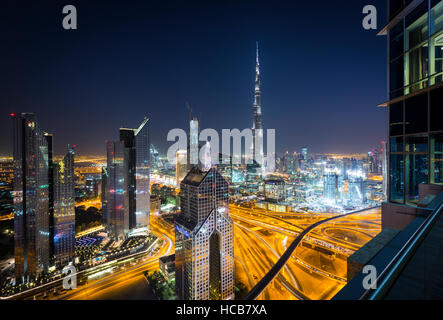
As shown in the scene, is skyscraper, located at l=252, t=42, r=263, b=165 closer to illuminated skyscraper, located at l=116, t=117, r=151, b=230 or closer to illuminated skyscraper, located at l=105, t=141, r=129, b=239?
illuminated skyscraper, located at l=116, t=117, r=151, b=230

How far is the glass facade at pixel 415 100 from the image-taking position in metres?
3.13

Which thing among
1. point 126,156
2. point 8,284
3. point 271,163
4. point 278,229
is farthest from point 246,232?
point 271,163

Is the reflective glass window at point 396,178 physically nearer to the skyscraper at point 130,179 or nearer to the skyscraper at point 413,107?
the skyscraper at point 413,107

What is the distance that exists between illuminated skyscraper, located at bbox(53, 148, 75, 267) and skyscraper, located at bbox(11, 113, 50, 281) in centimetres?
63

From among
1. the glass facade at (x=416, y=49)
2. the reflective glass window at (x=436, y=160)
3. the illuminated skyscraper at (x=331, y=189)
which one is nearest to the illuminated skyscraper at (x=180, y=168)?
the illuminated skyscraper at (x=331, y=189)

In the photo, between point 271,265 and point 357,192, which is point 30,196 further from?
point 357,192

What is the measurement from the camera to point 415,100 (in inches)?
132

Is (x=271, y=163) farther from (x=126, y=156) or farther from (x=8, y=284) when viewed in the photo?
(x=8, y=284)

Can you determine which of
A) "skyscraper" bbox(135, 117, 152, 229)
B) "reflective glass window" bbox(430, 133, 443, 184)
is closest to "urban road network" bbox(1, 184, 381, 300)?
"skyscraper" bbox(135, 117, 152, 229)

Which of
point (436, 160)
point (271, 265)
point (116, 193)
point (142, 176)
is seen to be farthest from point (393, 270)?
point (142, 176)

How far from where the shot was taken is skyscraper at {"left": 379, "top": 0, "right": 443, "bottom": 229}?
10.3 ft

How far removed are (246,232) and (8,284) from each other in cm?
1577
